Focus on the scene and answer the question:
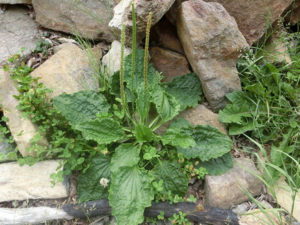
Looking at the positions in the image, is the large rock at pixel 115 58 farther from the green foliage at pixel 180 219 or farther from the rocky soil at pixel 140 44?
the green foliage at pixel 180 219

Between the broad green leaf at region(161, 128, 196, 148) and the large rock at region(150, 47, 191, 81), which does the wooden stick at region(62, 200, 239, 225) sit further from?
the large rock at region(150, 47, 191, 81)

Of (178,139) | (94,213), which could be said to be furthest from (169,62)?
(94,213)

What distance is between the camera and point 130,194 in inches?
85.1

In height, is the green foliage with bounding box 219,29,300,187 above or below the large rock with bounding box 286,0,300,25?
below

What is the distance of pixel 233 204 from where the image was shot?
228cm

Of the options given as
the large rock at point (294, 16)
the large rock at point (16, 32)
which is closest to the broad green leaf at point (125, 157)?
the large rock at point (16, 32)

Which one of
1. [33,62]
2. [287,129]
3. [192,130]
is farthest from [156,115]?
[33,62]

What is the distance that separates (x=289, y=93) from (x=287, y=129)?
36cm

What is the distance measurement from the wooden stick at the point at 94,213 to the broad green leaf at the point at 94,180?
0.21ft

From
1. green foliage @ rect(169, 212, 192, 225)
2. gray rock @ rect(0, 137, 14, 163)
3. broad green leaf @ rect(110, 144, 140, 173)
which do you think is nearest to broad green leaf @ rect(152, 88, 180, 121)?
broad green leaf @ rect(110, 144, 140, 173)

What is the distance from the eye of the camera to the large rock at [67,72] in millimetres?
2643

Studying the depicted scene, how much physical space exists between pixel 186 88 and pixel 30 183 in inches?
68.0

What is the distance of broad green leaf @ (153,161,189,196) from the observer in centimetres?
226

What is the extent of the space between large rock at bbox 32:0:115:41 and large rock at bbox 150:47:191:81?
2.06ft
